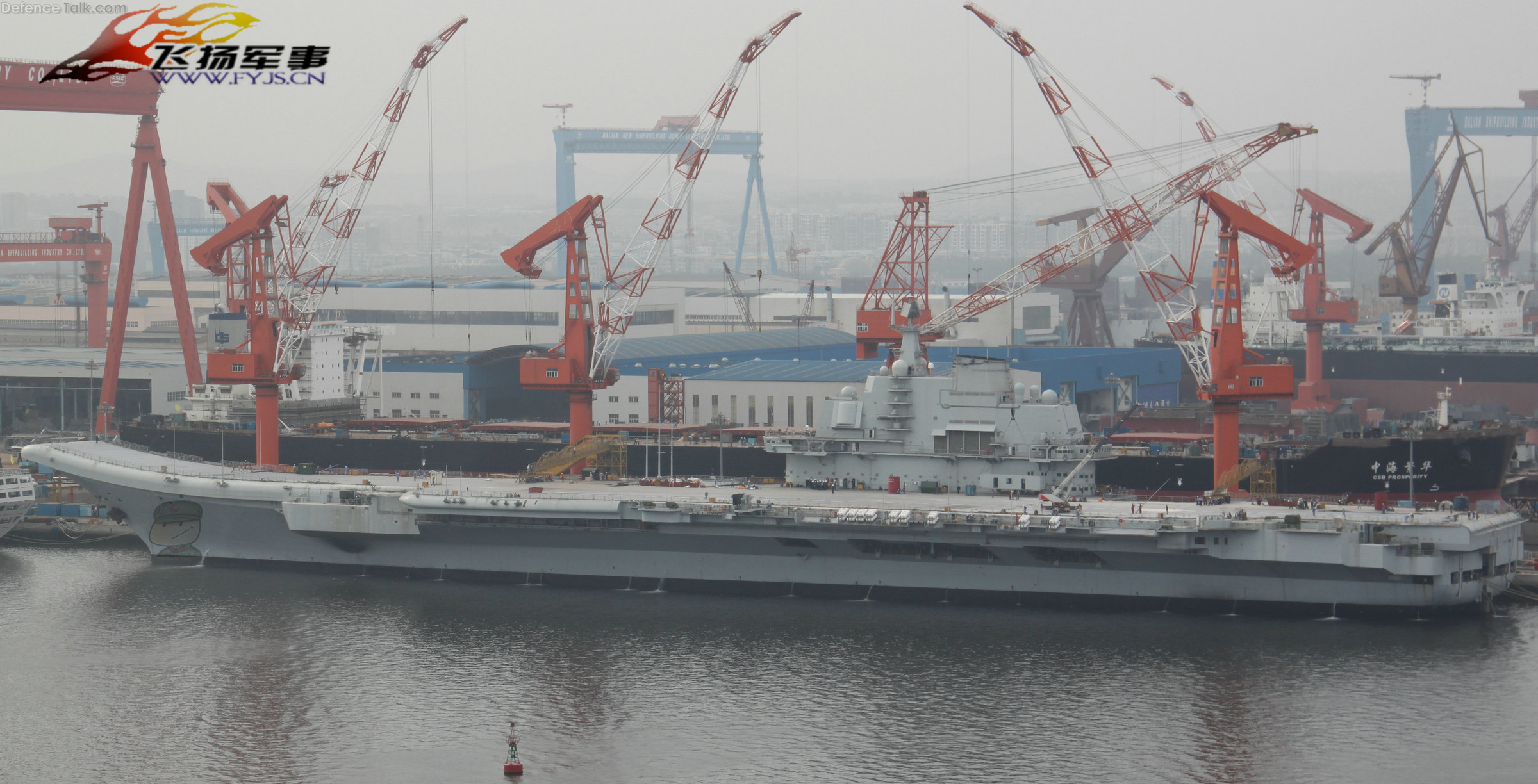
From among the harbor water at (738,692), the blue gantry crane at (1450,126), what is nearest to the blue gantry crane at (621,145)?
the blue gantry crane at (1450,126)

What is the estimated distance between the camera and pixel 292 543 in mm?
42594

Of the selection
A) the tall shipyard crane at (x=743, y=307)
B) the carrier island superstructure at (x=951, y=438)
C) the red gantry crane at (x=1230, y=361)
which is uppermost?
the tall shipyard crane at (x=743, y=307)

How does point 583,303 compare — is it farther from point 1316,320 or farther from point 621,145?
point 621,145

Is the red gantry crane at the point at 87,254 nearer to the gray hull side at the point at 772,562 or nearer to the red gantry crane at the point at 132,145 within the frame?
the red gantry crane at the point at 132,145

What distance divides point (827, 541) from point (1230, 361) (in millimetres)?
12197

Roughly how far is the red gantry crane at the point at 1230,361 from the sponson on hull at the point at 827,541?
16.3 feet

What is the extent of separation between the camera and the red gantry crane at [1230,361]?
41594 mm

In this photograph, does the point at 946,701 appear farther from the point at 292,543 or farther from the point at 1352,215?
the point at 1352,215

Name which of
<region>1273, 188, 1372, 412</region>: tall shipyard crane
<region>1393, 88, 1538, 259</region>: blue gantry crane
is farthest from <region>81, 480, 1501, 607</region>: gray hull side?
<region>1393, 88, 1538, 259</region>: blue gantry crane

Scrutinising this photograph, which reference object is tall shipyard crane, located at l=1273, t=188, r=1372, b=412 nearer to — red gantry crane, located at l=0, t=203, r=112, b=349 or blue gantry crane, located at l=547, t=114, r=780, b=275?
red gantry crane, located at l=0, t=203, r=112, b=349

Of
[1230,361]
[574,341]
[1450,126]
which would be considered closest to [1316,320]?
[1230,361]

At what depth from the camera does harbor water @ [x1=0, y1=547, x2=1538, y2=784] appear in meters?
26.2

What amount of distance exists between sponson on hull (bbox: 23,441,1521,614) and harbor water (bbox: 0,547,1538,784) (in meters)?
0.74

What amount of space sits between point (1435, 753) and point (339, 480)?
93.5 feet
